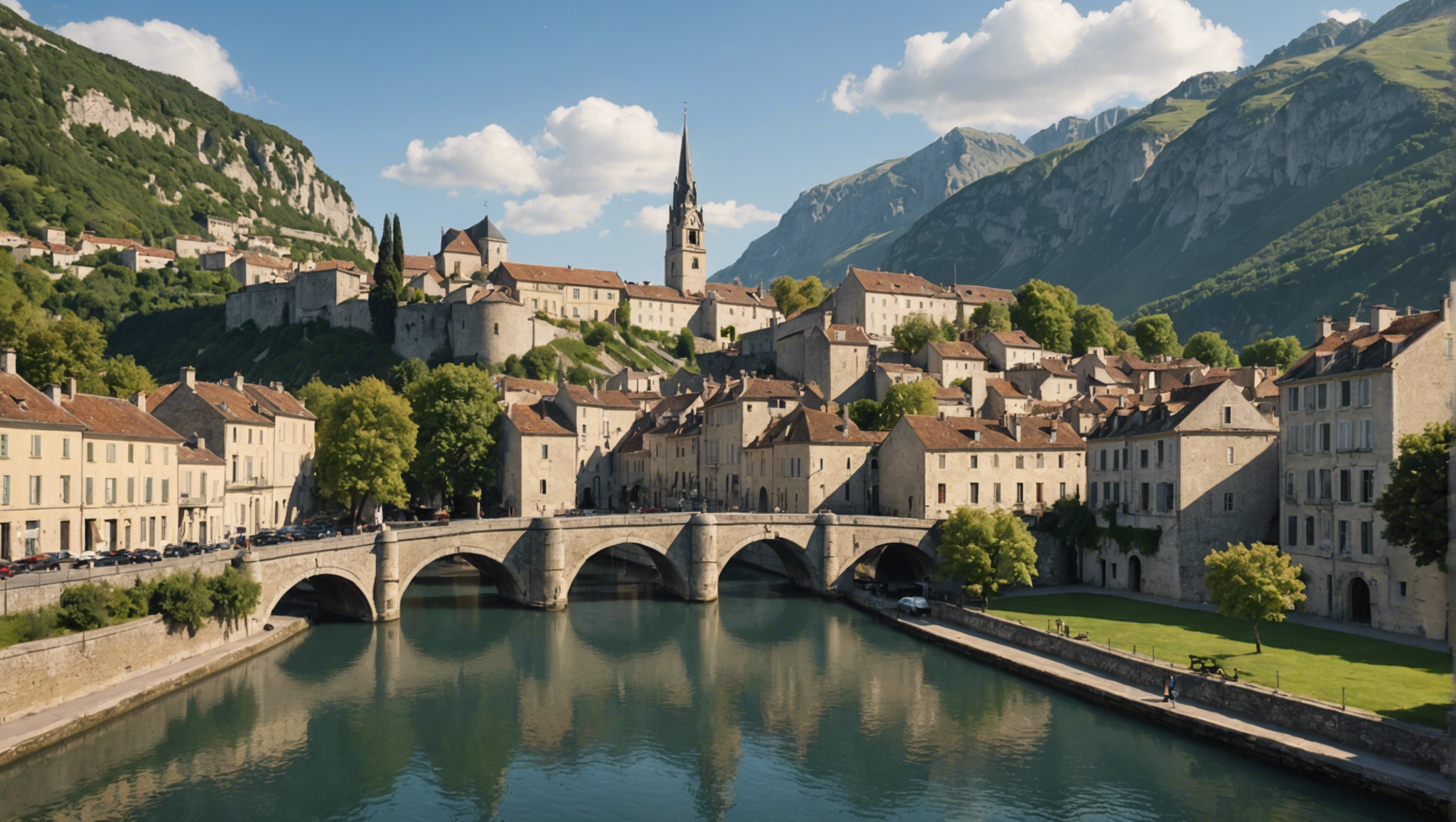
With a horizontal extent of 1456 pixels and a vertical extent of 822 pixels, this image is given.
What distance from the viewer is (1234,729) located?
33.5m

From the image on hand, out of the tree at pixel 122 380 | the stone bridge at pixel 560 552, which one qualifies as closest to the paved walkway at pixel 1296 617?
the stone bridge at pixel 560 552

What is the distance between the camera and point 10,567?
39594 millimetres

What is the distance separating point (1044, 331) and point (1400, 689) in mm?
91540

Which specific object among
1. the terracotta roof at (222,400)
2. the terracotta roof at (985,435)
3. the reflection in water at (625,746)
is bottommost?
the reflection in water at (625,746)

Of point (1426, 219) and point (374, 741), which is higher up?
point (1426, 219)

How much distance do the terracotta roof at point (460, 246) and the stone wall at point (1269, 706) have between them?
357ft

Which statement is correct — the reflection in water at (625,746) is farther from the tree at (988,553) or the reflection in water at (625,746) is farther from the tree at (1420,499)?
the tree at (1420,499)

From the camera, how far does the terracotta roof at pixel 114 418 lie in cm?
4897

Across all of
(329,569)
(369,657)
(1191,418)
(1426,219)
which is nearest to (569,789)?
(369,657)

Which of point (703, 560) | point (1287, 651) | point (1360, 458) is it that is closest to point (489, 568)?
point (703, 560)

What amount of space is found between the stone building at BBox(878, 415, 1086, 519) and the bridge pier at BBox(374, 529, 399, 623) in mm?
31387

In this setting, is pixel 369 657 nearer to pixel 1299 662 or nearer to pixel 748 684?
pixel 748 684

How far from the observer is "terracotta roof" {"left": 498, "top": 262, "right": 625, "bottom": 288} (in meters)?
132

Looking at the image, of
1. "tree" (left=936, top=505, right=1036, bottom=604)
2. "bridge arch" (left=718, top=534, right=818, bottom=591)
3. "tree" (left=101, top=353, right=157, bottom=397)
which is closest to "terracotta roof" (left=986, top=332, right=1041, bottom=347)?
"bridge arch" (left=718, top=534, right=818, bottom=591)
